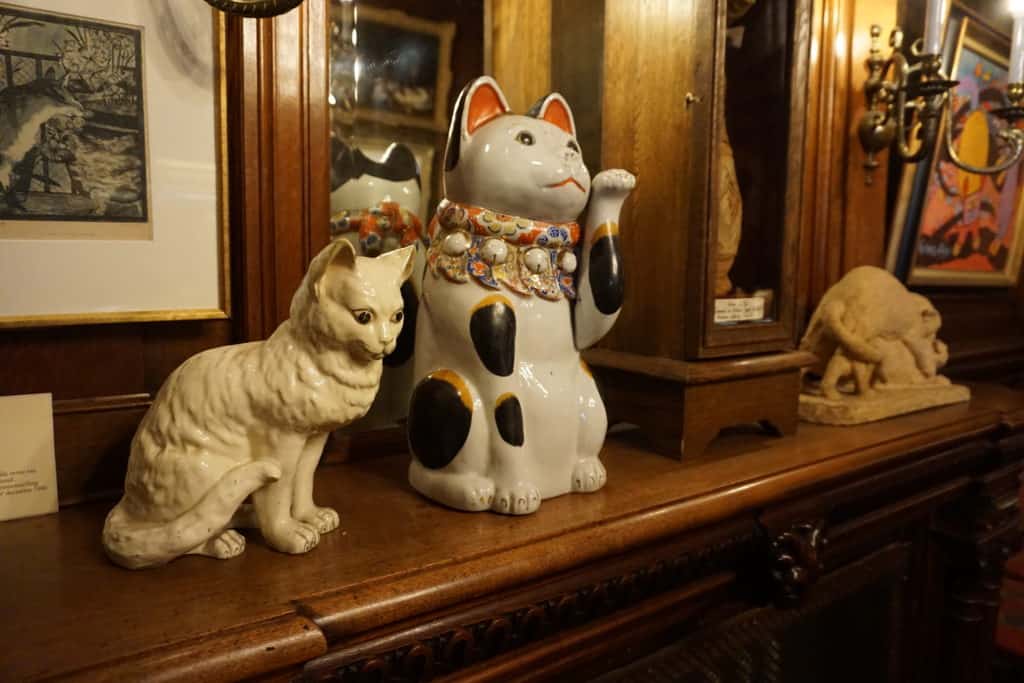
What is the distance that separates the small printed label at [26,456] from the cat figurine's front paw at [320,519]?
0.82 feet

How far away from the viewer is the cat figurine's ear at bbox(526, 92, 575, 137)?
0.74m

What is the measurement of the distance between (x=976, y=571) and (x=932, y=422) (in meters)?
0.33

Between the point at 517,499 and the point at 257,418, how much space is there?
242 mm

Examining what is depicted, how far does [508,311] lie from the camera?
683 millimetres

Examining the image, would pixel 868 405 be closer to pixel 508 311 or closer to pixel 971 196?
pixel 508 311

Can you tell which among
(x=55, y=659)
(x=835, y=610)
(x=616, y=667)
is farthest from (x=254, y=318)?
(x=835, y=610)

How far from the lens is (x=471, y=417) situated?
2.23 feet

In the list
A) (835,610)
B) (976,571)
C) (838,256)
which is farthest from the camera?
(838,256)

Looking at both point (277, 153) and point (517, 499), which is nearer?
point (517, 499)

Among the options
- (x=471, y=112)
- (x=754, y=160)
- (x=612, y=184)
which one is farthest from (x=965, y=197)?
(x=471, y=112)

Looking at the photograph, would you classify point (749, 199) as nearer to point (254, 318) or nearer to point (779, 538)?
point (779, 538)

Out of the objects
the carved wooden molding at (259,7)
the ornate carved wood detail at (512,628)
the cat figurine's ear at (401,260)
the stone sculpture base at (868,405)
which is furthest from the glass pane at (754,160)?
the carved wooden molding at (259,7)

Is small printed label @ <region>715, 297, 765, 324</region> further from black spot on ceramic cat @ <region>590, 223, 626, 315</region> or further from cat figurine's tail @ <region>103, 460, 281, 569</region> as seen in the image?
cat figurine's tail @ <region>103, 460, 281, 569</region>

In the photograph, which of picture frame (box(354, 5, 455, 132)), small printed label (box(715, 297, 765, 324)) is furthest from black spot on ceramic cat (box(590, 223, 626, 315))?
picture frame (box(354, 5, 455, 132))
